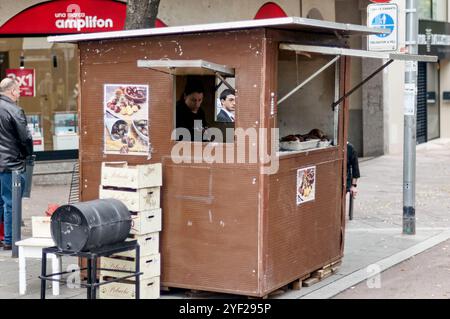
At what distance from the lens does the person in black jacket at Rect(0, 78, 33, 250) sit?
9.34m

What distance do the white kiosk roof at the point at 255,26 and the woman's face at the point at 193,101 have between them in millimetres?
965

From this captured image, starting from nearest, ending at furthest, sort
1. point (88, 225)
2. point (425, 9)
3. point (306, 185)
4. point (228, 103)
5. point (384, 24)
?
point (88, 225) → point (306, 185) → point (228, 103) → point (384, 24) → point (425, 9)

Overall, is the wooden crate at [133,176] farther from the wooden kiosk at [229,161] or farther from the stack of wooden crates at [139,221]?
the wooden kiosk at [229,161]

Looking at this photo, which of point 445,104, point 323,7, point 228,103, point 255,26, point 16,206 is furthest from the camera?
point 445,104

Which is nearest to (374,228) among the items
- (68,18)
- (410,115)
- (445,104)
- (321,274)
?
(410,115)

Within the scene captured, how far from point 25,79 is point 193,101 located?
307 inches

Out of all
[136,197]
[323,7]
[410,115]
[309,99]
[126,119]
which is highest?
[323,7]

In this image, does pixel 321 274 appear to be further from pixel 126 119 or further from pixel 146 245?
pixel 126 119

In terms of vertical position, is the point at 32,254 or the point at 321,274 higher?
the point at 32,254

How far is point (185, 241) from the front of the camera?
24.4ft

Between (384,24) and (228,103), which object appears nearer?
(228,103)

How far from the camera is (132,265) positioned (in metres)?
7.30

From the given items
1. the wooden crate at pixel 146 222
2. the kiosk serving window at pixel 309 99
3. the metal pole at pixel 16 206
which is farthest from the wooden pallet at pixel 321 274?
the metal pole at pixel 16 206
